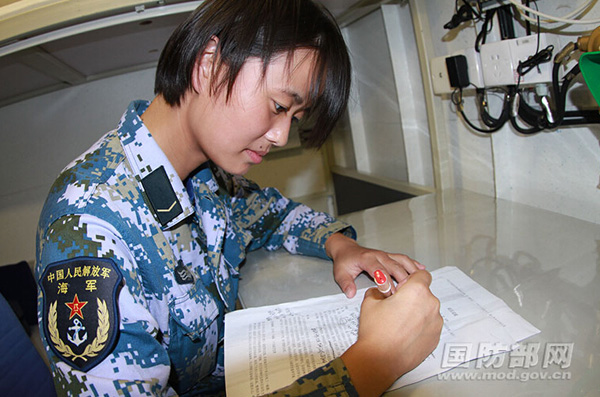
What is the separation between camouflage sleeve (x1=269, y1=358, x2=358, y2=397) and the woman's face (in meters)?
0.39

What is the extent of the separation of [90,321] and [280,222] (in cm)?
58

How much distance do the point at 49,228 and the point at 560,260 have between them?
2.78 ft

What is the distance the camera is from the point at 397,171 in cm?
153

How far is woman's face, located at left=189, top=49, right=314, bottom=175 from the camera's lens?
2.10 ft

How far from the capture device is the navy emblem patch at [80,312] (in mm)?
484

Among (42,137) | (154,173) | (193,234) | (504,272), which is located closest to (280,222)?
(193,234)

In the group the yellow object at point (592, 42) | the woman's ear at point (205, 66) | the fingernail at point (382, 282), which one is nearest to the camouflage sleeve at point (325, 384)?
the fingernail at point (382, 282)

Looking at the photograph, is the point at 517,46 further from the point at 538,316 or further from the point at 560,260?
the point at 538,316

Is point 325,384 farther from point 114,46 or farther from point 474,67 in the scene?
point 114,46

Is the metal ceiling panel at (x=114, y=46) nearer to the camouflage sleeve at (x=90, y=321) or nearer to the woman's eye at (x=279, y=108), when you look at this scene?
the woman's eye at (x=279, y=108)

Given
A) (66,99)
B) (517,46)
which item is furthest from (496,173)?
(66,99)

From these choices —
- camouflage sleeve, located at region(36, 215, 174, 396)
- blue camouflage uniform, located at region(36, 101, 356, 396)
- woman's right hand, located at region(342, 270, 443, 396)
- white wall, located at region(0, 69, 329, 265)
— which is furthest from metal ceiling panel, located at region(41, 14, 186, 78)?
woman's right hand, located at region(342, 270, 443, 396)

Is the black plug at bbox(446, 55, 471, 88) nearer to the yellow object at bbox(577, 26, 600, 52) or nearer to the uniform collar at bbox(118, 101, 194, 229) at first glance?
the yellow object at bbox(577, 26, 600, 52)

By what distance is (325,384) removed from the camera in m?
0.48
